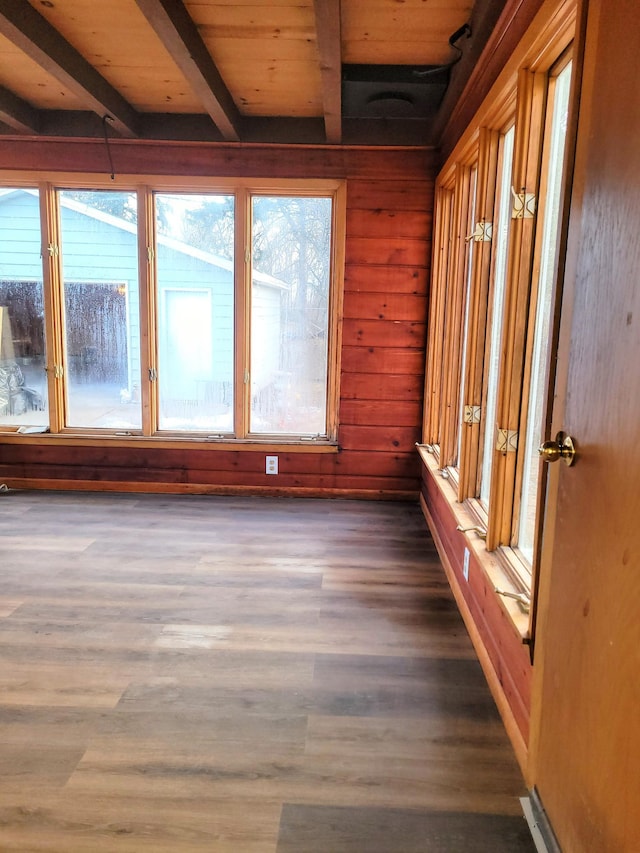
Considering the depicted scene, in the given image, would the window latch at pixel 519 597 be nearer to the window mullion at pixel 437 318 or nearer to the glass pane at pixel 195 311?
the window mullion at pixel 437 318

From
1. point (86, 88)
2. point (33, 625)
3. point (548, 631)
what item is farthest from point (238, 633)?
point (86, 88)

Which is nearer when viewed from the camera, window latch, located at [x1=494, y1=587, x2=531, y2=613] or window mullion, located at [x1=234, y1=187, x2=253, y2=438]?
window latch, located at [x1=494, y1=587, x2=531, y2=613]

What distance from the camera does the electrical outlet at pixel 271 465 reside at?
411 cm

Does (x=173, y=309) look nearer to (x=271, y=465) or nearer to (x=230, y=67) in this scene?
(x=271, y=465)

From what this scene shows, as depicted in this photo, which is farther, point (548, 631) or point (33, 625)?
point (33, 625)

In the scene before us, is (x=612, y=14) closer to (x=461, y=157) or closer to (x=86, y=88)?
(x=461, y=157)

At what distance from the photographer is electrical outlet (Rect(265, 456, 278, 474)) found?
411cm

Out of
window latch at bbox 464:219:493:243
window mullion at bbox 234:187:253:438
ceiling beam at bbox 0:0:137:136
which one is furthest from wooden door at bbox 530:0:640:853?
window mullion at bbox 234:187:253:438

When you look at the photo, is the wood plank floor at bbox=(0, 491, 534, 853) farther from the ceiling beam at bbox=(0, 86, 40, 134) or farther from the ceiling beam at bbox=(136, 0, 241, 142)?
the ceiling beam at bbox=(0, 86, 40, 134)

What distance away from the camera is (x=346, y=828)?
4.67 feet

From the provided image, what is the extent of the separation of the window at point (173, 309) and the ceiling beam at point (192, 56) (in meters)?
0.56

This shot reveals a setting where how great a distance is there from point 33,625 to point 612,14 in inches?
103

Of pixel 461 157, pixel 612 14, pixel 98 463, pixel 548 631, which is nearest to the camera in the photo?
pixel 612 14

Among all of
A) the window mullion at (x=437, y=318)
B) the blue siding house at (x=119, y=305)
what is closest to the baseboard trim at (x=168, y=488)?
the blue siding house at (x=119, y=305)
